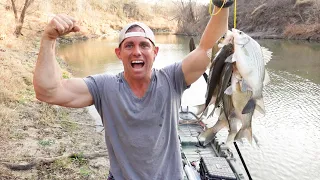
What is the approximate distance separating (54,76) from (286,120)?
10624 millimetres

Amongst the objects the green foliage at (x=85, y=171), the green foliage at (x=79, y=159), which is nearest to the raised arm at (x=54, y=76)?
the green foliage at (x=85, y=171)

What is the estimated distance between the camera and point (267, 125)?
10.9 metres

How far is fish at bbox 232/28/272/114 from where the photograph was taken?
6.31 ft

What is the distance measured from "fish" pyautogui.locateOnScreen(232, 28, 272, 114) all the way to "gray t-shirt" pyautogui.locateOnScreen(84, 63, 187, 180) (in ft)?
1.48

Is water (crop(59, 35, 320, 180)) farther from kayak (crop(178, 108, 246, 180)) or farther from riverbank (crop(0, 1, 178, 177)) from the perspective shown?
riverbank (crop(0, 1, 178, 177))

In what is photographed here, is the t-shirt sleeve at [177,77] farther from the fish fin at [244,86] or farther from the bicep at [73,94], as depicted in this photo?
the bicep at [73,94]

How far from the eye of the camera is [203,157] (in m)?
6.11

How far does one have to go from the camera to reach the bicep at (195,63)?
218cm

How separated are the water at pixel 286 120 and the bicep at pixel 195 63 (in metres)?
6.69

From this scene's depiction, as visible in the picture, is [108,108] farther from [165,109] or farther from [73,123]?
[73,123]

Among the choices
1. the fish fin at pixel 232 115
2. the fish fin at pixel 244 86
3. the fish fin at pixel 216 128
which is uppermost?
the fish fin at pixel 244 86

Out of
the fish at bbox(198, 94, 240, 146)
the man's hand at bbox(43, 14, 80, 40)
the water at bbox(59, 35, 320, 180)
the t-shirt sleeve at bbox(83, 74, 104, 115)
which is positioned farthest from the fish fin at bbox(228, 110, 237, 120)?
the water at bbox(59, 35, 320, 180)

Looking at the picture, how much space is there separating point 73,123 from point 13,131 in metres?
2.15

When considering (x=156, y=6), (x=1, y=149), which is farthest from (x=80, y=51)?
(x=156, y=6)
